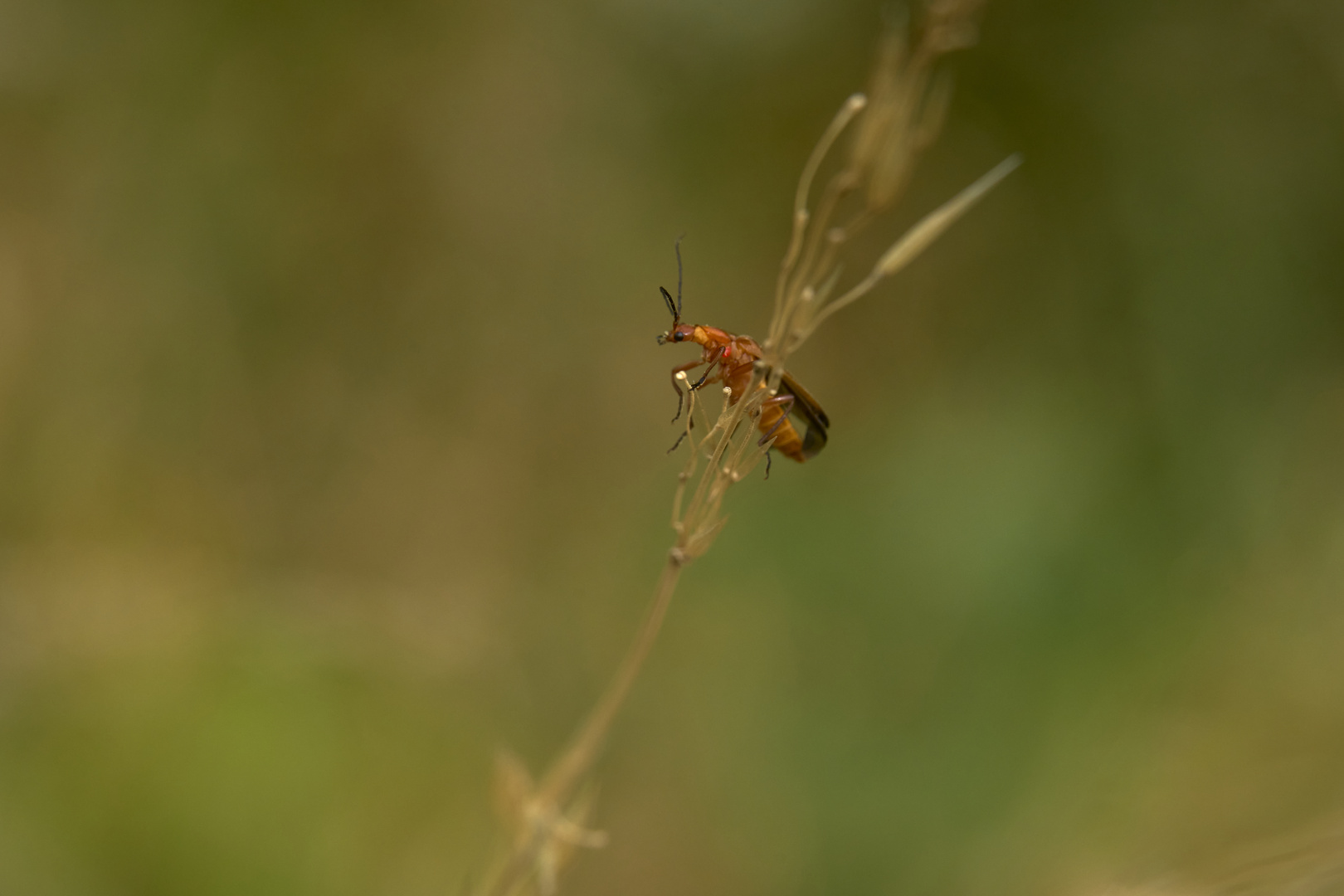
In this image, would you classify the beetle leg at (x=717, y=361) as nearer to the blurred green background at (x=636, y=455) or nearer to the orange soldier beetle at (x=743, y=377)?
the orange soldier beetle at (x=743, y=377)

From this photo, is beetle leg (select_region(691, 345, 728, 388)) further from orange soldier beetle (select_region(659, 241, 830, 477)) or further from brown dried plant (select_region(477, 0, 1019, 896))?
brown dried plant (select_region(477, 0, 1019, 896))

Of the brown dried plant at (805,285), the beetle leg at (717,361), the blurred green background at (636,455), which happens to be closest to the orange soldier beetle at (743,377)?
the beetle leg at (717,361)

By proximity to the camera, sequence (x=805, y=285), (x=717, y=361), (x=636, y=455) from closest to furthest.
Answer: (x=805, y=285) < (x=717, y=361) < (x=636, y=455)

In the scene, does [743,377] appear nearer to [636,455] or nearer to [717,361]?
[717,361]

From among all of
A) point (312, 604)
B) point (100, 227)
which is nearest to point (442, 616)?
point (312, 604)

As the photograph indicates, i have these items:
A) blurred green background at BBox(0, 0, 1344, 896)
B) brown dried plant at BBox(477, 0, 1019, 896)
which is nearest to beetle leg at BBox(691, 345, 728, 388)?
brown dried plant at BBox(477, 0, 1019, 896)

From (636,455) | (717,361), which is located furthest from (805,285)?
(636,455)

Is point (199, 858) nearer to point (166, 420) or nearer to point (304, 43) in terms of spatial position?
point (166, 420)

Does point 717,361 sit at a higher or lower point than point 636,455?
lower
